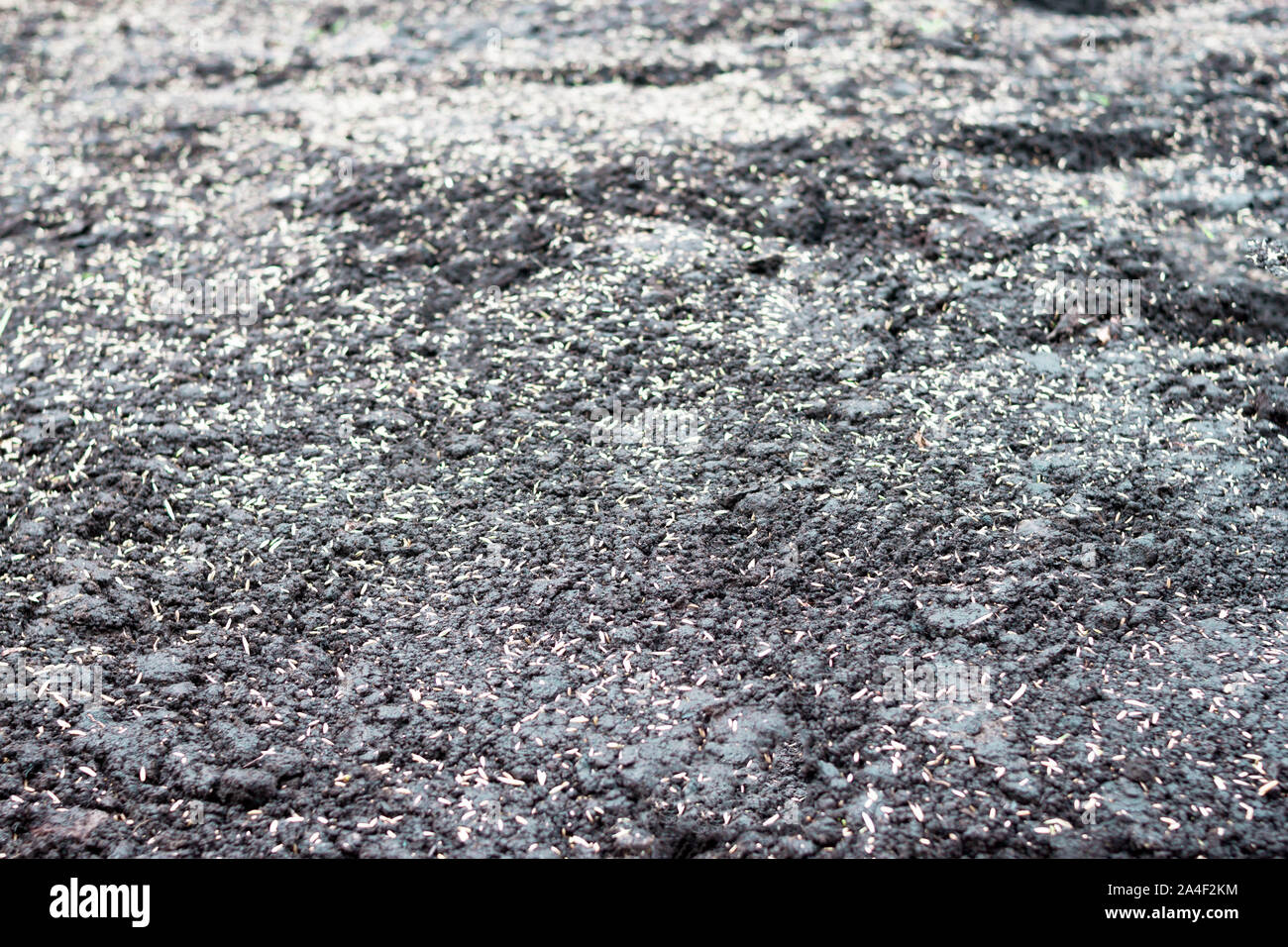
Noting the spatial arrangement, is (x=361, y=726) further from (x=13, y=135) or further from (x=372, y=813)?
(x=13, y=135)

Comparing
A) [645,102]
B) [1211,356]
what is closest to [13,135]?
[645,102]

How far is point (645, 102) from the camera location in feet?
15.7

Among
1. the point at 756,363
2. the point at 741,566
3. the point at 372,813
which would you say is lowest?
the point at 372,813

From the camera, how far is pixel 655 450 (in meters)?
3.28

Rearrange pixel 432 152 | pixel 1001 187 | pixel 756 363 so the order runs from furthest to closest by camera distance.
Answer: pixel 432 152, pixel 1001 187, pixel 756 363

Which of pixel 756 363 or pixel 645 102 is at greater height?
pixel 645 102

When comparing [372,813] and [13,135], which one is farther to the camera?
[13,135]

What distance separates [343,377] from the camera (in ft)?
11.7

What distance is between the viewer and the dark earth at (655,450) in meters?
2.38

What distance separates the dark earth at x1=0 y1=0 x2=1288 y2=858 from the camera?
2377 millimetres
